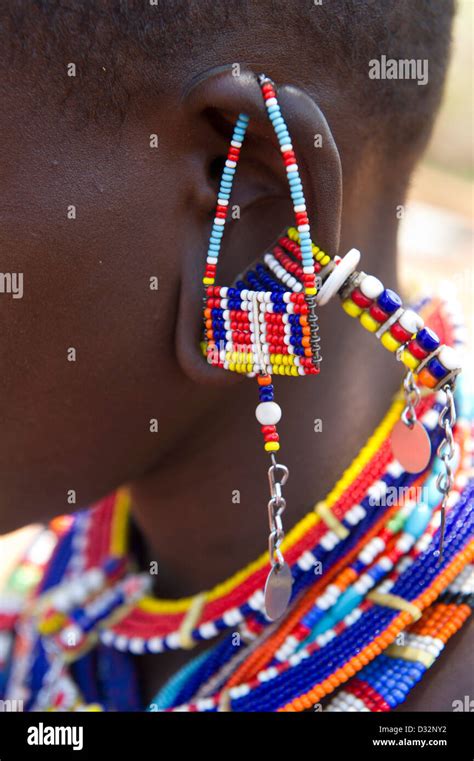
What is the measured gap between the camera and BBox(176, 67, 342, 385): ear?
1.24m

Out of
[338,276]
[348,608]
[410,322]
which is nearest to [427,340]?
[410,322]

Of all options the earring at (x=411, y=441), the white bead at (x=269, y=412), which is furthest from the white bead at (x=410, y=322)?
the white bead at (x=269, y=412)

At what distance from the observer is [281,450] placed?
5.01ft

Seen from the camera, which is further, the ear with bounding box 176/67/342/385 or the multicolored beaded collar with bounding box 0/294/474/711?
the multicolored beaded collar with bounding box 0/294/474/711

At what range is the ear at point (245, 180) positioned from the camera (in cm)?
124

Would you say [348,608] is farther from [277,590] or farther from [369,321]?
[369,321]

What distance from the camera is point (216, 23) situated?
124cm

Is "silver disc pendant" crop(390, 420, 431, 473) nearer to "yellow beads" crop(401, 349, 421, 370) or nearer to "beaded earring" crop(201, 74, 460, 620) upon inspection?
"beaded earring" crop(201, 74, 460, 620)

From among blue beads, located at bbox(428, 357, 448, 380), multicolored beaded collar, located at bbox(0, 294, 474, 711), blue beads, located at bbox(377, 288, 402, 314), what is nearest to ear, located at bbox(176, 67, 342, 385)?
blue beads, located at bbox(377, 288, 402, 314)

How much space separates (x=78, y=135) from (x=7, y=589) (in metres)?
1.28

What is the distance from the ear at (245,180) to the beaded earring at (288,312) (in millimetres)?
23

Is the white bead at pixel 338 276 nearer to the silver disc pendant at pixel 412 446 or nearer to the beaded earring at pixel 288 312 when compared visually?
the beaded earring at pixel 288 312

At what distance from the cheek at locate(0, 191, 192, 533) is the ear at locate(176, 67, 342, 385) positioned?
5 centimetres

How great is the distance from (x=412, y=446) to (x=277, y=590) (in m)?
0.32
